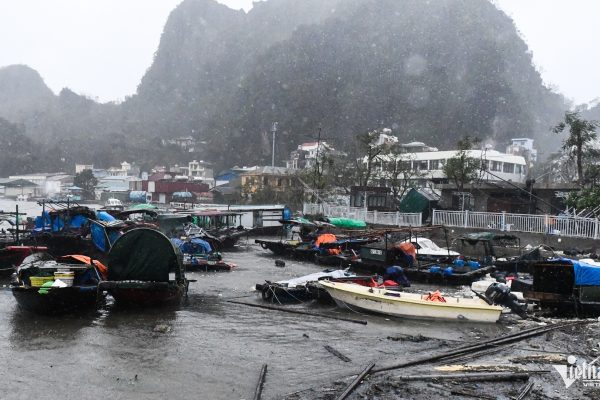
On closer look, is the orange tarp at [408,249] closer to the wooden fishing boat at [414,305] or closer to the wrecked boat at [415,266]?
the wrecked boat at [415,266]

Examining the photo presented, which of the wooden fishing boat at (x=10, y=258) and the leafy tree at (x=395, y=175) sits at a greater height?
the leafy tree at (x=395, y=175)

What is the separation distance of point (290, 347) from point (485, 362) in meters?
4.14

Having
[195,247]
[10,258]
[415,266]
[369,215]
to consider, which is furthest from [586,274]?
[369,215]

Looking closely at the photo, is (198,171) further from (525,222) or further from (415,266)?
(415,266)

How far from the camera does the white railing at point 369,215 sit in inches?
1230

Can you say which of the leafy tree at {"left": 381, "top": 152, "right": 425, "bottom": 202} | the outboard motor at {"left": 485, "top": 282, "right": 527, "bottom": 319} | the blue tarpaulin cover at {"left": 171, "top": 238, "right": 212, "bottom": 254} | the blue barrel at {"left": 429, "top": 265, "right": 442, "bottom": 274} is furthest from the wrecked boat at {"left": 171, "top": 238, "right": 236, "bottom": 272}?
the leafy tree at {"left": 381, "top": 152, "right": 425, "bottom": 202}

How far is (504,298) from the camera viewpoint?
14430 mm

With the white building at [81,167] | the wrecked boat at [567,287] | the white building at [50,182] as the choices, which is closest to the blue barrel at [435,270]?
the wrecked boat at [567,287]

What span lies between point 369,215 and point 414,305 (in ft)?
67.1

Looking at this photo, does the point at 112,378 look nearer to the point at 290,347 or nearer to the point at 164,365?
the point at 164,365

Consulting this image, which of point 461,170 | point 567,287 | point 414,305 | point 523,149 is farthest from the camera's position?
point 523,149

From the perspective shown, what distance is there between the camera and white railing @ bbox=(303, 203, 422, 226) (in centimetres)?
3123

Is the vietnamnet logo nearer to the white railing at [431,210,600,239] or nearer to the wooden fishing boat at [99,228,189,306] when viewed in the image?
the wooden fishing boat at [99,228,189,306]

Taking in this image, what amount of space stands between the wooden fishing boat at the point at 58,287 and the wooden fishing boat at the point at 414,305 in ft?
22.6
